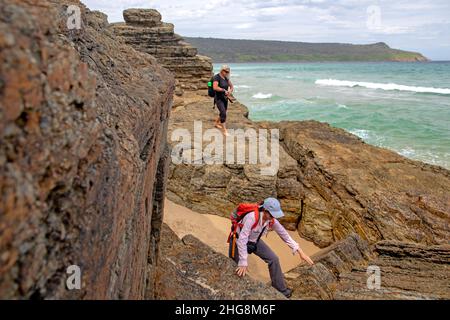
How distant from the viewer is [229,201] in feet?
29.5

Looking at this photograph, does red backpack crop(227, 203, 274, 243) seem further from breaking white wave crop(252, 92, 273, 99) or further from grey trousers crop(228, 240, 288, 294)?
breaking white wave crop(252, 92, 273, 99)

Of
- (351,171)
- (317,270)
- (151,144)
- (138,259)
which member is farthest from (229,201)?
(138,259)

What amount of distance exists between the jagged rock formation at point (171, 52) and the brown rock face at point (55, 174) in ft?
58.4

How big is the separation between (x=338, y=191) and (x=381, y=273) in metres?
3.67

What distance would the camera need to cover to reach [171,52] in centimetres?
2031

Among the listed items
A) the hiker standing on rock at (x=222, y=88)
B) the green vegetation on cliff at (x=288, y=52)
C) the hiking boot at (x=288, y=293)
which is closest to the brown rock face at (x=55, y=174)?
the hiking boot at (x=288, y=293)

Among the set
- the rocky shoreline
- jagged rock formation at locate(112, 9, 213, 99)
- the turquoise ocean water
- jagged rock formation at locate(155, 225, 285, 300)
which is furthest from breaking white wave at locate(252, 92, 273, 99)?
jagged rock formation at locate(155, 225, 285, 300)

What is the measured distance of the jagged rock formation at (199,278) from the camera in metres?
3.60

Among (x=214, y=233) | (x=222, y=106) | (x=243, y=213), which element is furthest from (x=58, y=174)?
(x=222, y=106)

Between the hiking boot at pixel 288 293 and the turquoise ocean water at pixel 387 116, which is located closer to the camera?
the hiking boot at pixel 288 293

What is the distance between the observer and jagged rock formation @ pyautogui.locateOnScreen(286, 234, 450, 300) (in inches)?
181

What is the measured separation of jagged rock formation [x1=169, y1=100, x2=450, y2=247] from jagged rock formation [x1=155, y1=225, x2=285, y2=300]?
429cm

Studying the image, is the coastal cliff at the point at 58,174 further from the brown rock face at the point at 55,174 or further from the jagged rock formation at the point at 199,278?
the jagged rock formation at the point at 199,278

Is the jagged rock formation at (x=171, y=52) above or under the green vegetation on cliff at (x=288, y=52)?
under
